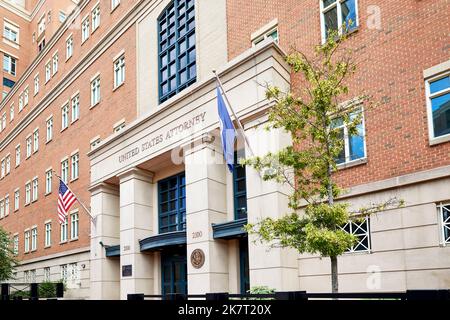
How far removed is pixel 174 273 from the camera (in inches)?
837

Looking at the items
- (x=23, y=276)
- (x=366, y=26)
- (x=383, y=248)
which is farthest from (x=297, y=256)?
(x=23, y=276)

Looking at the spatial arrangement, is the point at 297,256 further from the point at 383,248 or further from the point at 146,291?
the point at 146,291

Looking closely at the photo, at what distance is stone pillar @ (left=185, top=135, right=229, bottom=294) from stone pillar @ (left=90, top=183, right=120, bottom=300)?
293 inches

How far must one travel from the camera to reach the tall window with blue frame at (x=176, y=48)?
22281mm

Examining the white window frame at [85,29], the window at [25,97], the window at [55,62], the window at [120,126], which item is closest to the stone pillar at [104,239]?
the window at [120,126]

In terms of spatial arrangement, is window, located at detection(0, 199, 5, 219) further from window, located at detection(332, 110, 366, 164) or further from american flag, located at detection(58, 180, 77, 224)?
window, located at detection(332, 110, 366, 164)

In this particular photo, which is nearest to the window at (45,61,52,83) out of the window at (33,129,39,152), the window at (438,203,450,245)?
the window at (33,129,39,152)

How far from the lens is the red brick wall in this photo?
523 inches

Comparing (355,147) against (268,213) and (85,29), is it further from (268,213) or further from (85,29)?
(85,29)

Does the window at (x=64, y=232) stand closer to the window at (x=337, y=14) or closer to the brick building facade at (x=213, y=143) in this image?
the brick building facade at (x=213, y=143)

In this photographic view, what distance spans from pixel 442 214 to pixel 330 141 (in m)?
3.60

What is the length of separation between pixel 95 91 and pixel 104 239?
9.40 meters

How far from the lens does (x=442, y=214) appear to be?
497 inches

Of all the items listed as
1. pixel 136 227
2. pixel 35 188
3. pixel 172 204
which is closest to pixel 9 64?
pixel 35 188
